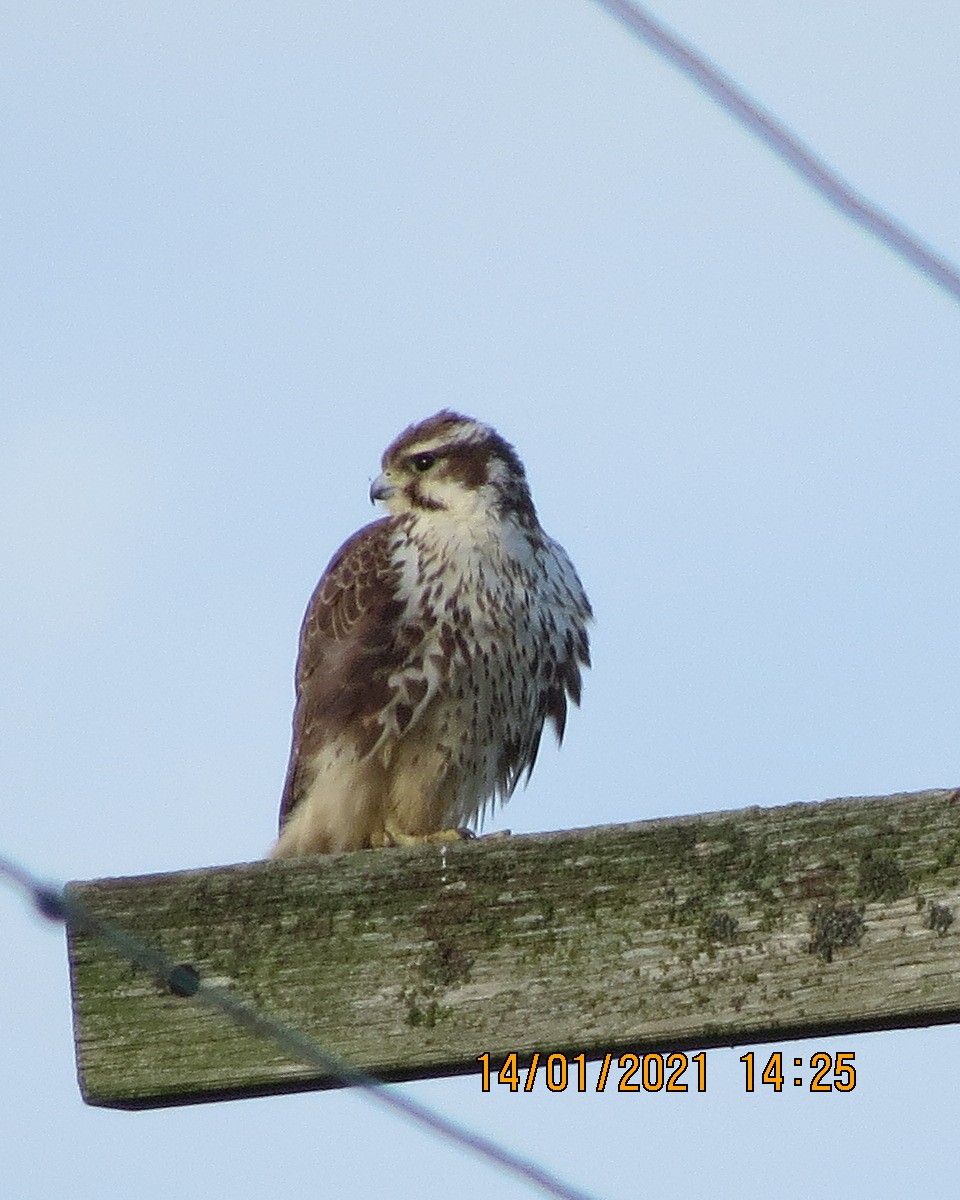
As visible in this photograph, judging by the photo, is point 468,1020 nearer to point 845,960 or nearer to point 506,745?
point 845,960

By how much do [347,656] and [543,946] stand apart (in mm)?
2938

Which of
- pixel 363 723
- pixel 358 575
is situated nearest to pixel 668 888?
pixel 363 723

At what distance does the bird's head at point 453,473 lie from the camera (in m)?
5.26

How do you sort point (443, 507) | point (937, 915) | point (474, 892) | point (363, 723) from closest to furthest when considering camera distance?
point (937, 915) → point (474, 892) → point (363, 723) → point (443, 507)

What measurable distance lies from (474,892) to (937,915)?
A: 0.42 meters

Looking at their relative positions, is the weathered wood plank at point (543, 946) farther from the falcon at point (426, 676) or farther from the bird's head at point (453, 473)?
the bird's head at point (453, 473)

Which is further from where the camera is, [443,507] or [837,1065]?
[443,507]

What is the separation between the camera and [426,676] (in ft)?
15.0

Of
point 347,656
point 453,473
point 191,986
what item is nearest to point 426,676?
point 347,656

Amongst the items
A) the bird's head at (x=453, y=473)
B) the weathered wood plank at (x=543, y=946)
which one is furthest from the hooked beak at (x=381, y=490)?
the weathered wood plank at (x=543, y=946)

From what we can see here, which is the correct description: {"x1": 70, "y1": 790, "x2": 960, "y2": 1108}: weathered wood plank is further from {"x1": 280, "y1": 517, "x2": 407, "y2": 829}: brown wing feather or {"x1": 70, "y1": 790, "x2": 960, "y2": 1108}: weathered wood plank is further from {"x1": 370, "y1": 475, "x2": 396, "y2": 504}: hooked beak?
{"x1": 370, "y1": 475, "x2": 396, "y2": 504}: hooked beak

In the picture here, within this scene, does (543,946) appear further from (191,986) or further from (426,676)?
(426,676)

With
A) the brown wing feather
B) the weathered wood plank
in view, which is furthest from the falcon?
the weathered wood plank

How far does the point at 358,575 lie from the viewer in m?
4.92
